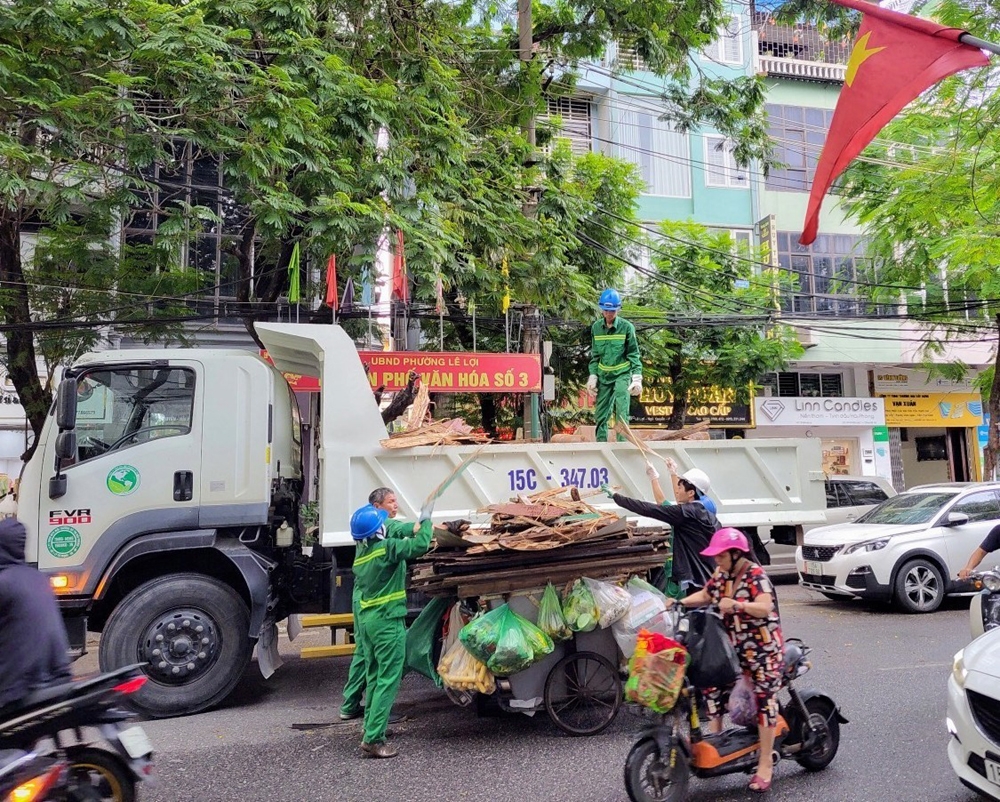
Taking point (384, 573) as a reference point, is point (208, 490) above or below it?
above

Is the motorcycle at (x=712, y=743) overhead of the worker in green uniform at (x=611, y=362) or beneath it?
beneath

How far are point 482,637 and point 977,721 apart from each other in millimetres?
2717

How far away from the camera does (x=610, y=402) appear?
24.6 feet

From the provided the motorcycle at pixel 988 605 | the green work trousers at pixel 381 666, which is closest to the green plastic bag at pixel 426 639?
the green work trousers at pixel 381 666

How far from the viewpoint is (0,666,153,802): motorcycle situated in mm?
3398

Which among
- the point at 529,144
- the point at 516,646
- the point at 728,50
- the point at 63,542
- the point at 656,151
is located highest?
the point at 728,50

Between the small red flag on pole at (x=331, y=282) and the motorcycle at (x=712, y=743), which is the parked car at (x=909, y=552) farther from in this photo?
the small red flag on pole at (x=331, y=282)

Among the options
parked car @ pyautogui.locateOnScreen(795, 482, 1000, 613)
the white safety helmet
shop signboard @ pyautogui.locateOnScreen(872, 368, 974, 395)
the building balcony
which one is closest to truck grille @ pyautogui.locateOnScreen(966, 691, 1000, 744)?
the white safety helmet

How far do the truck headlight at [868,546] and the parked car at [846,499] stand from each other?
4.00 m

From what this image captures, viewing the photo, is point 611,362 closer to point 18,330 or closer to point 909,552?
point 909,552

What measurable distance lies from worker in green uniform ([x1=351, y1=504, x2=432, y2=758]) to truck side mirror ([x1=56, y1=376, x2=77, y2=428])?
2478mm

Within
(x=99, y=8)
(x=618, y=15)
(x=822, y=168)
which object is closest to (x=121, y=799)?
(x=822, y=168)

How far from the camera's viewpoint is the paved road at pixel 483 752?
4.32 m

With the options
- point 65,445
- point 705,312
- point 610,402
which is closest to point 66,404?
point 65,445
